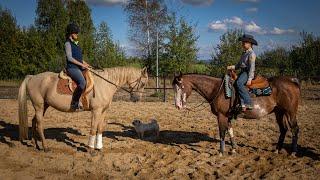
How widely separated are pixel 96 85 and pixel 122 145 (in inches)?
68.0

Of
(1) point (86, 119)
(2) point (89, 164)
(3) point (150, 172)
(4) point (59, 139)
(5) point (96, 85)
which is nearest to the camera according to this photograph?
(3) point (150, 172)

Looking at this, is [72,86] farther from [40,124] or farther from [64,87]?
[40,124]

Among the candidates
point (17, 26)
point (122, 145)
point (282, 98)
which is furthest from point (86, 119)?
point (17, 26)

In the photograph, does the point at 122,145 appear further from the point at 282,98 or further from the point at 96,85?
the point at 282,98

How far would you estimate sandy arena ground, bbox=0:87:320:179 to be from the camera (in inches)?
251

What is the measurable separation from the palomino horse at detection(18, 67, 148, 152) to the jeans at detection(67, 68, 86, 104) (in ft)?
0.74

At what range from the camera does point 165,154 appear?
24.9 feet

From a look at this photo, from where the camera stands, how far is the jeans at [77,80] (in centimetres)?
752

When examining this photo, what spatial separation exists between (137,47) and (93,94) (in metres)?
17.8

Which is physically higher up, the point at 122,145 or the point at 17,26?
the point at 17,26

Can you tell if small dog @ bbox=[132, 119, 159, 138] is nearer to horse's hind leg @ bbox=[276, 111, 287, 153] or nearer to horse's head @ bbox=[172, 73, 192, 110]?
horse's head @ bbox=[172, 73, 192, 110]

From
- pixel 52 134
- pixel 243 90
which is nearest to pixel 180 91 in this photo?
pixel 243 90

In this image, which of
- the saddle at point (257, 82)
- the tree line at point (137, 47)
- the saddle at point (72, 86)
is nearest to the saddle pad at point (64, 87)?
the saddle at point (72, 86)

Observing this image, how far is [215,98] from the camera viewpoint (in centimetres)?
749
